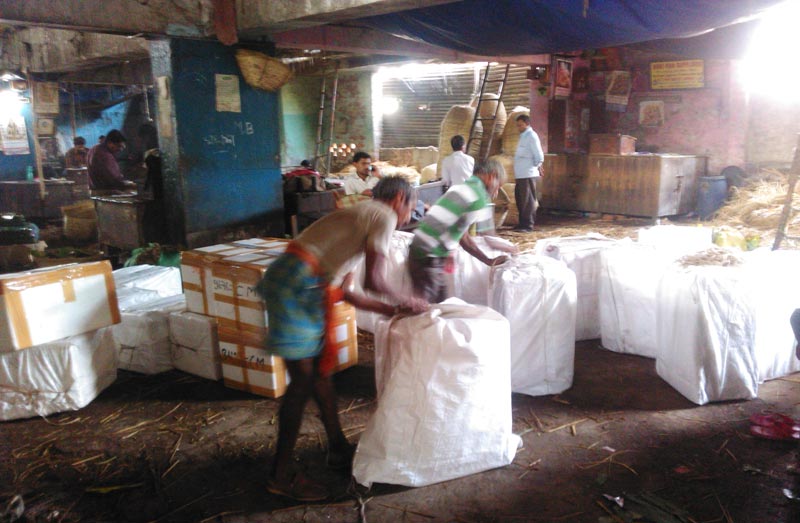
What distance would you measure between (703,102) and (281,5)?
8.14m

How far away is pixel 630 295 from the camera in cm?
446

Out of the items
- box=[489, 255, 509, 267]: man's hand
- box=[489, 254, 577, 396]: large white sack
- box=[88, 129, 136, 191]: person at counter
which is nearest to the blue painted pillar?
box=[88, 129, 136, 191]: person at counter

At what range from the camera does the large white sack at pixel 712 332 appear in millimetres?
3562

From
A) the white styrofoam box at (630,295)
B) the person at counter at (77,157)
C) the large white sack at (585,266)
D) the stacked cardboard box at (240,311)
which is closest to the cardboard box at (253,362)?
the stacked cardboard box at (240,311)

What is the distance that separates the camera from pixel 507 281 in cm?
382

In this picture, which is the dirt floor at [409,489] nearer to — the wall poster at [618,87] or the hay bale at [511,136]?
the hay bale at [511,136]

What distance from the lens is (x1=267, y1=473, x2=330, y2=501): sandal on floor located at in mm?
2893

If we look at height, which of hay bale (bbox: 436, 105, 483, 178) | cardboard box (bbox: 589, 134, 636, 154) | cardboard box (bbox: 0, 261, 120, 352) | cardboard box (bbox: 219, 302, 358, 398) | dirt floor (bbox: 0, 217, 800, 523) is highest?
hay bale (bbox: 436, 105, 483, 178)

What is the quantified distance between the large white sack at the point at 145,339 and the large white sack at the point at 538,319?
246 centimetres

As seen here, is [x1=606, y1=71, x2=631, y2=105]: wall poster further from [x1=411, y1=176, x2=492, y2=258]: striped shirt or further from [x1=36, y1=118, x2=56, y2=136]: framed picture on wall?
[x1=36, y1=118, x2=56, y2=136]: framed picture on wall

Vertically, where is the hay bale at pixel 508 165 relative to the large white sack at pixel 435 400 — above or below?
above

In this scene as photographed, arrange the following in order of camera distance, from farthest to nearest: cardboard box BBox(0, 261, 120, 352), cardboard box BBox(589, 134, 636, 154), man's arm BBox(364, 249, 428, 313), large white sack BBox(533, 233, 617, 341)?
1. cardboard box BBox(589, 134, 636, 154)
2. large white sack BBox(533, 233, 617, 341)
3. cardboard box BBox(0, 261, 120, 352)
4. man's arm BBox(364, 249, 428, 313)

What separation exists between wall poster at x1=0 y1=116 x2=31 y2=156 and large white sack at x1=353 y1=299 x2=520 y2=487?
45.2ft

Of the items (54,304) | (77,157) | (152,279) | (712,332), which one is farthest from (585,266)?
(77,157)
